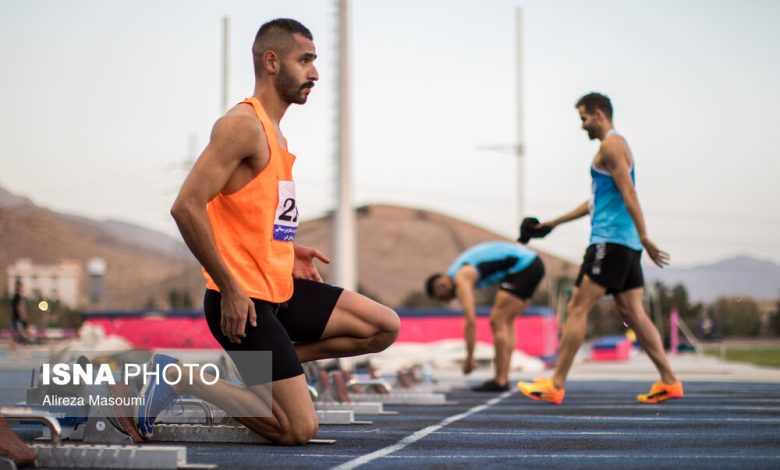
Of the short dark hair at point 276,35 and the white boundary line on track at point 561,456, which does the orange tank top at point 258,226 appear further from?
the white boundary line on track at point 561,456

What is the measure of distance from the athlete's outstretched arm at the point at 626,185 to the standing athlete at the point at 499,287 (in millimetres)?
2824

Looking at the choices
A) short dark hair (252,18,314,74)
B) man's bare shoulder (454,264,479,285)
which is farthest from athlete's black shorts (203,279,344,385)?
man's bare shoulder (454,264,479,285)

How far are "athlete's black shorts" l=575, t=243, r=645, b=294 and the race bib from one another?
11.6 ft

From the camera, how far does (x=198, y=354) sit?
16.7 metres

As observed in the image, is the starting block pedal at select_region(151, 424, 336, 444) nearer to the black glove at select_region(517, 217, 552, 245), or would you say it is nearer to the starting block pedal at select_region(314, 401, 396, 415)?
the starting block pedal at select_region(314, 401, 396, 415)

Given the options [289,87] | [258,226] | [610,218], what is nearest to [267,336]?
[258,226]

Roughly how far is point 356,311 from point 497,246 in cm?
583

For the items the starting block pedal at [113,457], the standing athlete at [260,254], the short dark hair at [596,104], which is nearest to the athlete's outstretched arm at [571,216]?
the short dark hair at [596,104]

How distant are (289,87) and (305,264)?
925mm

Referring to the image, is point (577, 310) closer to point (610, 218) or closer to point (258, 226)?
point (610, 218)

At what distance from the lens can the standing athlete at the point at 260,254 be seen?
4.52m

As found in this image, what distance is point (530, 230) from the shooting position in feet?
28.3

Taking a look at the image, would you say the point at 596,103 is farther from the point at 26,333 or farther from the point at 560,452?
the point at 26,333

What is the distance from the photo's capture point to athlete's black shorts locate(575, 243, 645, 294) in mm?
7859
